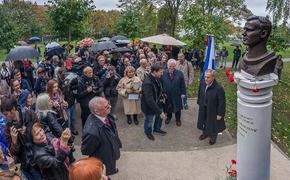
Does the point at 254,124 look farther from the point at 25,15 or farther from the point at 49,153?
the point at 25,15

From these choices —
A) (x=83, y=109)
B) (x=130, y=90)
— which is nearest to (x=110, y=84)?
(x=130, y=90)

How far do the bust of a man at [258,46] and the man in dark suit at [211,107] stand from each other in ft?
8.31

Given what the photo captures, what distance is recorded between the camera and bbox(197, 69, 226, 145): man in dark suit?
801 cm

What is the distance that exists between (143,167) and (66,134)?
3.09m

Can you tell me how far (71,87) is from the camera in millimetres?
8312

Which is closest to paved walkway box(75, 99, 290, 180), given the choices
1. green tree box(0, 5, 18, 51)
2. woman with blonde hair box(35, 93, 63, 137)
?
woman with blonde hair box(35, 93, 63, 137)

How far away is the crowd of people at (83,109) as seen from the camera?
186 inches

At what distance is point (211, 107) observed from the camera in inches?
321

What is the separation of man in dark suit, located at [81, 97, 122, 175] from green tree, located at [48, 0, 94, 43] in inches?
453

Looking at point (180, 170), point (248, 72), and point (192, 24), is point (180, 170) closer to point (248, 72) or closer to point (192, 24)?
point (248, 72)

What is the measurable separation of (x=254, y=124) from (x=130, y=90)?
451cm

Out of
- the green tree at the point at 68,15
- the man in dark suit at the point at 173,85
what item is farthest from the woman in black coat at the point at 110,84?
the green tree at the point at 68,15

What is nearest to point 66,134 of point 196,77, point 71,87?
point 71,87

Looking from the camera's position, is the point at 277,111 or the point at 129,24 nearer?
the point at 277,111
